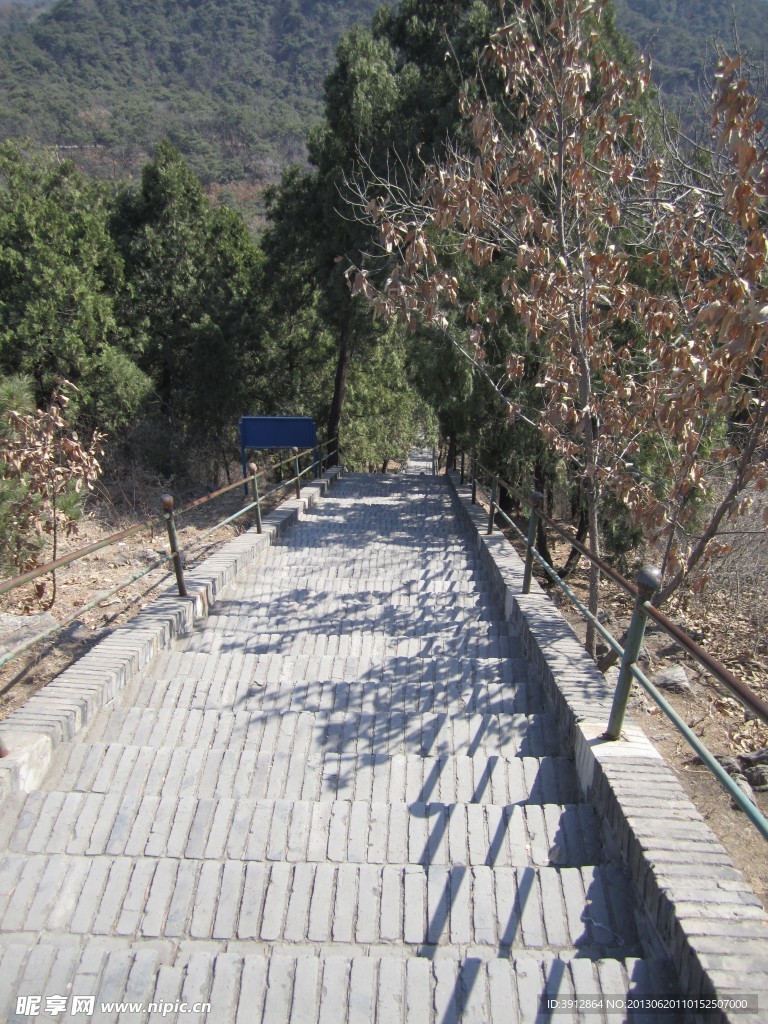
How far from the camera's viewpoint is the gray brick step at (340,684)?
362cm

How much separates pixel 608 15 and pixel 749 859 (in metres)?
10.8

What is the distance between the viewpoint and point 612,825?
251cm

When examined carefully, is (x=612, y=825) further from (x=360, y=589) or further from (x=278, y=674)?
(x=360, y=589)

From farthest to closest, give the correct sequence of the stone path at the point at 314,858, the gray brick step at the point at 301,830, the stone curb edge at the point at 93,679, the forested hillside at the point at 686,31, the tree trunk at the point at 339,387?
1. the tree trunk at the point at 339,387
2. the forested hillside at the point at 686,31
3. the stone curb edge at the point at 93,679
4. the gray brick step at the point at 301,830
5. the stone path at the point at 314,858

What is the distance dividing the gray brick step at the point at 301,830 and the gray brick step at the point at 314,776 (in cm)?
18

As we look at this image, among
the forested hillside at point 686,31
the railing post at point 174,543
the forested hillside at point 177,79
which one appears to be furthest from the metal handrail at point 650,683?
the forested hillside at point 177,79

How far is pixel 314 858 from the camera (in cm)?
248

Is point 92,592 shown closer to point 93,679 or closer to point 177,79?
point 93,679

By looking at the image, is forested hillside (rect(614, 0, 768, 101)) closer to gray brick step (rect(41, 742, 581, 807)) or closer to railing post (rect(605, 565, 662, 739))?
railing post (rect(605, 565, 662, 739))

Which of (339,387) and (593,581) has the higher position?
(339,387)

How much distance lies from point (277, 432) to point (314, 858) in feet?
35.8

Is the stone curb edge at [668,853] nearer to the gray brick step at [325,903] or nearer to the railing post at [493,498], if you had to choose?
the gray brick step at [325,903]

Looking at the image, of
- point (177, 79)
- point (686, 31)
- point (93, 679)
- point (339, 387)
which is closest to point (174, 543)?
point (93, 679)

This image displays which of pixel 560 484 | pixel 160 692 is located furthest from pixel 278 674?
pixel 560 484
